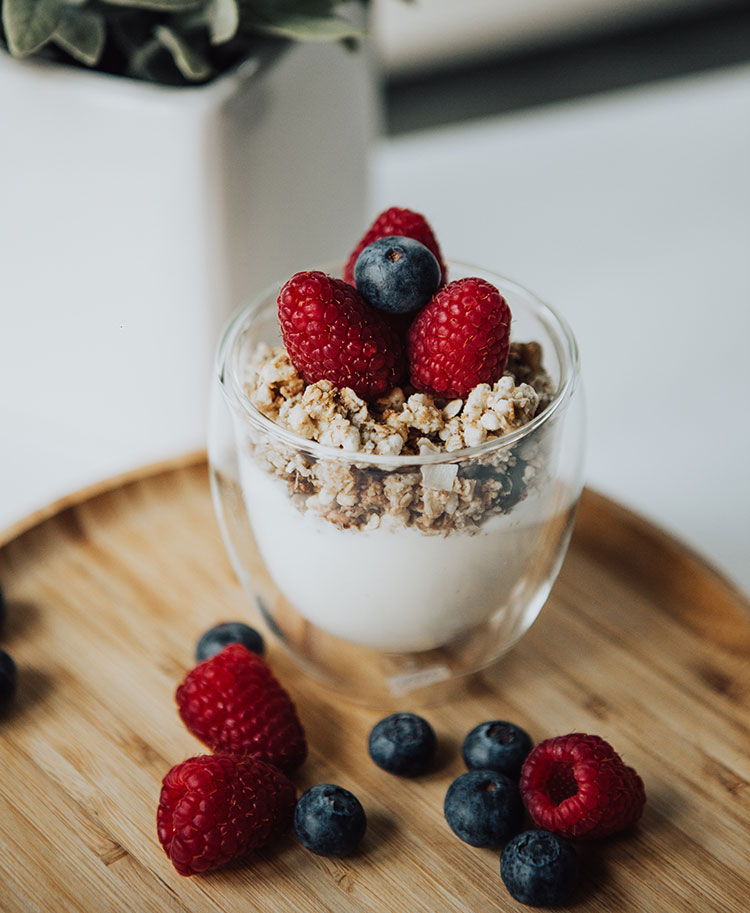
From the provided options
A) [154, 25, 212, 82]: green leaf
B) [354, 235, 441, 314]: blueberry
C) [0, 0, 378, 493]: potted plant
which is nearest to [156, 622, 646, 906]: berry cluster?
[354, 235, 441, 314]: blueberry

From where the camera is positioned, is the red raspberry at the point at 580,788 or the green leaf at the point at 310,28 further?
the green leaf at the point at 310,28

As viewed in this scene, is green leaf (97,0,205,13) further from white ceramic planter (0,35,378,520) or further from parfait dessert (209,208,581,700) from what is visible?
parfait dessert (209,208,581,700)

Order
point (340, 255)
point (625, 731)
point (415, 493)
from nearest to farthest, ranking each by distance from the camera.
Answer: point (415, 493) → point (625, 731) → point (340, 255)

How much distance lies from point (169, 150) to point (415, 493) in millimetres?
556

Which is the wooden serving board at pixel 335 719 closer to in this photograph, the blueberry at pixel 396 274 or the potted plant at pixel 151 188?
the potted plant at pixel 151 188

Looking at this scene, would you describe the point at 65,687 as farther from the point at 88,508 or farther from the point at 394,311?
the point at 394,311

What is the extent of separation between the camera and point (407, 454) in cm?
86

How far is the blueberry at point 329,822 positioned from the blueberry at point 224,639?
211mm

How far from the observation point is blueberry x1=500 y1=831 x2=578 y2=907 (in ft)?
2.65

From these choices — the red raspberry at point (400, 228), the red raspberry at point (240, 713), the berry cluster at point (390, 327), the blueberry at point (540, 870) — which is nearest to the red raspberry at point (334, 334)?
the berry cluster at point (390, 327)

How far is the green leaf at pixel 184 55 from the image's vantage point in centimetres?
112

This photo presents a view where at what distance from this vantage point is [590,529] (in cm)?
118

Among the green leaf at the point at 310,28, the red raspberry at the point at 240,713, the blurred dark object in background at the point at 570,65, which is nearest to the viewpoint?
the red raspberry at the point at 240,713

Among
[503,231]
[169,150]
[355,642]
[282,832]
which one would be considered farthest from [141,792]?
[503,231]
